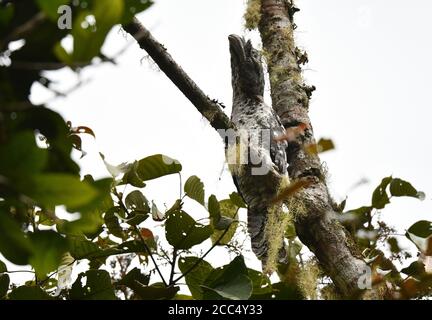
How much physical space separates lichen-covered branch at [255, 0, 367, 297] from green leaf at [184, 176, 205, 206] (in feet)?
1.09

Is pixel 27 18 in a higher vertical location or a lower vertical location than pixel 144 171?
lower

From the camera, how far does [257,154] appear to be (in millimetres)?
2400

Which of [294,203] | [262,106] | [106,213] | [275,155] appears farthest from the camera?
[262,106]

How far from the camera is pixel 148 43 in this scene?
6.23ft

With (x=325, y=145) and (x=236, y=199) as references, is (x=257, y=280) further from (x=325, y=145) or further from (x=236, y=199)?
(x=236, y=199)

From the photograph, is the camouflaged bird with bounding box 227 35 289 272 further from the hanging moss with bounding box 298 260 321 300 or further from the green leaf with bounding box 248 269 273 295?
the green leaf with bounding box 248 269 273 295

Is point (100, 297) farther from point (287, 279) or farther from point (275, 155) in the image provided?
point (275, 155)

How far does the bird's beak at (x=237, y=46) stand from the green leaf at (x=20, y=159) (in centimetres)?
239

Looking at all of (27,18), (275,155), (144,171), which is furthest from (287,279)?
(275,155)

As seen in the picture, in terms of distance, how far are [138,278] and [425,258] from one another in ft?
2.56

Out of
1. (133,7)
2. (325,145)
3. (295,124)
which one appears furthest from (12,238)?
(295,124)

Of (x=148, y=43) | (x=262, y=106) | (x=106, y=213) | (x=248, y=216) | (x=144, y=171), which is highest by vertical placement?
(x=262, y=106)

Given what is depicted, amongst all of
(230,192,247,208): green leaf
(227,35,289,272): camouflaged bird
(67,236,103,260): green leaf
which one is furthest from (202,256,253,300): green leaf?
(230,192,247,208): green leaf

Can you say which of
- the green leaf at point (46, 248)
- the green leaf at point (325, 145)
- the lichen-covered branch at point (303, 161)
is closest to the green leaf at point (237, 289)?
the lichen-covered branch at point (303, 161)
